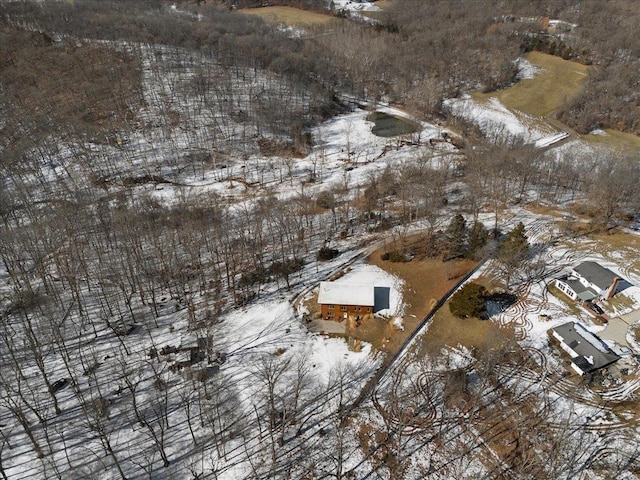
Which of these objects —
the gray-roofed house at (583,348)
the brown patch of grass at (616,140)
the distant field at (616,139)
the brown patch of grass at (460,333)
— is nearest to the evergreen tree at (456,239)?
the brown patch of grass at (460,333)

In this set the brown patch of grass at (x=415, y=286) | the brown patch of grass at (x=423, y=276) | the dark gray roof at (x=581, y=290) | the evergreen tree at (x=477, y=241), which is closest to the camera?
the brown patch of grass at (x=415, y=286)

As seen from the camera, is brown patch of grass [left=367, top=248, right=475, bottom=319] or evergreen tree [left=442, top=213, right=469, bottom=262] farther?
evergreen tree [left=442, top=213, right=469, bottom=262]

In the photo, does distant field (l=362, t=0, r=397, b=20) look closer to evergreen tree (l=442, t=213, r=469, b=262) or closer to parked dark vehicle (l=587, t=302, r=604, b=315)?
evergreen tree (l=442, t=213, r=469, b=262)

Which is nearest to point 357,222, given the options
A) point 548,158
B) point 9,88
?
point 548,158

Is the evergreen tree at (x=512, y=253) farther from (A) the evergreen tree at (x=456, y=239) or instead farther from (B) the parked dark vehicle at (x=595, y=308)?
(B) the parked dark vehicle at (x=595, y=308)

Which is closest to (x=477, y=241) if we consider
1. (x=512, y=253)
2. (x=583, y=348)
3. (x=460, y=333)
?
(x=512, y=253)

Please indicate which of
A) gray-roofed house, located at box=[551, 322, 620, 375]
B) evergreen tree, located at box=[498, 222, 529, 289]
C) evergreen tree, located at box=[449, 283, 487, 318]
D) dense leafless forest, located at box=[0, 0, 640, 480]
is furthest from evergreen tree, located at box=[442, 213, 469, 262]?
gray-roofed house, located at box=[551, 322, 620, 375]

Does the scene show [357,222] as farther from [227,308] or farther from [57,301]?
[57,301]
